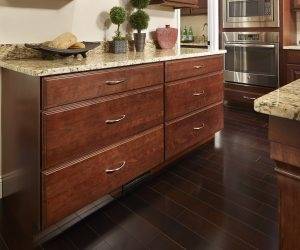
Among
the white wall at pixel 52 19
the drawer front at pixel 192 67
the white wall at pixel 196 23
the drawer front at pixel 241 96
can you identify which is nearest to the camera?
the white wall at pixel 52 19

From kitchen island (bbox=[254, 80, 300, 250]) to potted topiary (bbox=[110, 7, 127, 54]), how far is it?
1.78 meters

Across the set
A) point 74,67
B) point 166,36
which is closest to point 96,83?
point 74,67

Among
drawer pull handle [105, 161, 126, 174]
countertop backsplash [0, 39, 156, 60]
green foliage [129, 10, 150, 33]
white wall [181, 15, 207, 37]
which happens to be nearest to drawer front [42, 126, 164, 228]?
drawer pull handle [105, 161, 126, 174]

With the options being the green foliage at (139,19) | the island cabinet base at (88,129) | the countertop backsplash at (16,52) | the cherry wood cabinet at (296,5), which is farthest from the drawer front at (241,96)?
the countertop backsplash at (16,52)

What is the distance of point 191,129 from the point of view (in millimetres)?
2475

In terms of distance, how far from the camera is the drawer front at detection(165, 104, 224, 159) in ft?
7.40

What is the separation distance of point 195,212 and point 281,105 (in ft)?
4.20

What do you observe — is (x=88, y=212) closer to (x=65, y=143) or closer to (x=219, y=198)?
(x=65, y=143)

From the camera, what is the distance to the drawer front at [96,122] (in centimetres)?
147

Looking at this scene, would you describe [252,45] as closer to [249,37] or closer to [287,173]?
[249,37]

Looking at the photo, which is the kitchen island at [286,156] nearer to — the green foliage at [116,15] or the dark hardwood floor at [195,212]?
the dark hardwood floor at [195,212]

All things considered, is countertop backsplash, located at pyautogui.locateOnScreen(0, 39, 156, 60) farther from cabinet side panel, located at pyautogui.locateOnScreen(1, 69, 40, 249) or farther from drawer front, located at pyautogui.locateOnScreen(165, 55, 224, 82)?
drawer front, located at pyautogui.locateOnScreen(165, 55, 224, 82)

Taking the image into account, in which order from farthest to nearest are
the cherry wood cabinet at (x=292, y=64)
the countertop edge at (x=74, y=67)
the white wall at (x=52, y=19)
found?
the cherry wood cabinet at (x=292, y=64), the white wall at (x=52, y=19), the countertop edge at (x=74, y=67)

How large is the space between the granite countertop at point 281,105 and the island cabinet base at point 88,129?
1.01 metres
